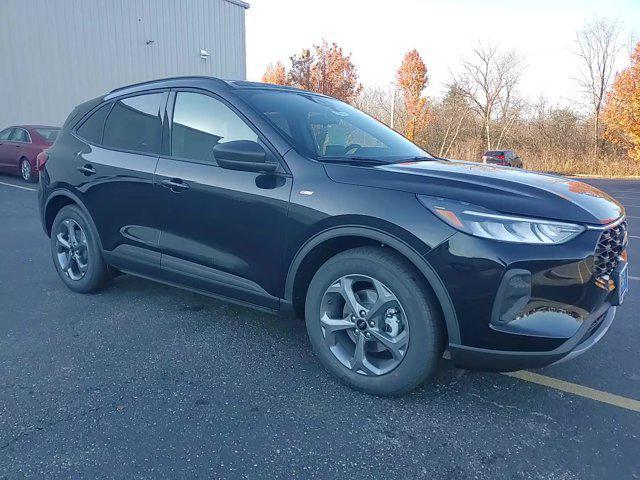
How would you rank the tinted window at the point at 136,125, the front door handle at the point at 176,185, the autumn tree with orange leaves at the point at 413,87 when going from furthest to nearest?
1. the autumn tree with orange leaves at the point at 413,87
2. the tinted window at the point at 136,125
3. the front door handle at the point at 176,185

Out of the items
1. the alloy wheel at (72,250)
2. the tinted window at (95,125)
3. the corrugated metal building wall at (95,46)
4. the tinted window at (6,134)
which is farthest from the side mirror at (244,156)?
the corrugated metal building wall at (95,46)

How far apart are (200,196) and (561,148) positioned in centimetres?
3700

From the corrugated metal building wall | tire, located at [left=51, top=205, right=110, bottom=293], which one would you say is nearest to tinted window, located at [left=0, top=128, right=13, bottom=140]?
the corrugated metal building wall

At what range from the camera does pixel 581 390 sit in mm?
2846

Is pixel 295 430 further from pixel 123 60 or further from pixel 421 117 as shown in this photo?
pixel 421 117

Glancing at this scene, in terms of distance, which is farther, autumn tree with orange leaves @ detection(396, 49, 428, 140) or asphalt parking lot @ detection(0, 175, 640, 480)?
autumn tree with orange leaves @ detection(396, 49, 428, 140)

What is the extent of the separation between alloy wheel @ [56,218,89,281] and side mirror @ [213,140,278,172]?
1.93 meters

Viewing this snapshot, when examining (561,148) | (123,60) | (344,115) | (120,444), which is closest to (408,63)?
(561,148)

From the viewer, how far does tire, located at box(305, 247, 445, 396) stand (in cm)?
249

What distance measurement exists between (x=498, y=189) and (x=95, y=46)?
2052 centimetres

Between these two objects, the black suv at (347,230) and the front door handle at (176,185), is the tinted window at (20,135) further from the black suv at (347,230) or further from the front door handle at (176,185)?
the front door handle at (176,185)

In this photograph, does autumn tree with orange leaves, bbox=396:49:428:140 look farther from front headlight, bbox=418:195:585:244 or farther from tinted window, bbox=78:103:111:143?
front headlight, bbox=418:195:585:244

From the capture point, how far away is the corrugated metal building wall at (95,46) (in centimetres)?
1700

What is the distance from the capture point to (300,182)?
2.83m
